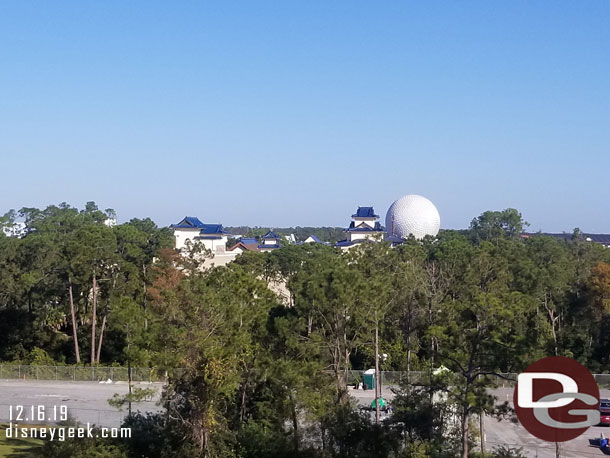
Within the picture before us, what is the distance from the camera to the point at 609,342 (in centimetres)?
3622

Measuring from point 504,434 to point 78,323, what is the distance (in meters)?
25.6

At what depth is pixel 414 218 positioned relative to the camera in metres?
84.8

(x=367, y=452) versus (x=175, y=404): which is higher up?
(x=175, y=404)

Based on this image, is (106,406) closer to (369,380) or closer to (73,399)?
(73,399)

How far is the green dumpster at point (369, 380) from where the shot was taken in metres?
31.7

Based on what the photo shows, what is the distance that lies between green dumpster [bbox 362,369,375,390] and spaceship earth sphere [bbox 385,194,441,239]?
52655mm

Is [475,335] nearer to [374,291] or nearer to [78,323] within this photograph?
[374,291]

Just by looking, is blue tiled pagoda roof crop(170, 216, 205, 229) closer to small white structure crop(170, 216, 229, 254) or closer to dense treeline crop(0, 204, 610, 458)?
small white structure crop(170, 216, 229, 254)

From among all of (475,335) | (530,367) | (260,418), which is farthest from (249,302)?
(530,367)

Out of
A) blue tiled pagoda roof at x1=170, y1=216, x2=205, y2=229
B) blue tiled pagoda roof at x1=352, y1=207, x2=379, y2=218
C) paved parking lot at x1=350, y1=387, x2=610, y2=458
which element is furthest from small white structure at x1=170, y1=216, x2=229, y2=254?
paved parking lot at x1=350, y1=387, x2=610, y2=458

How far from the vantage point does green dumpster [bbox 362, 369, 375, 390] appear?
31.7 m
